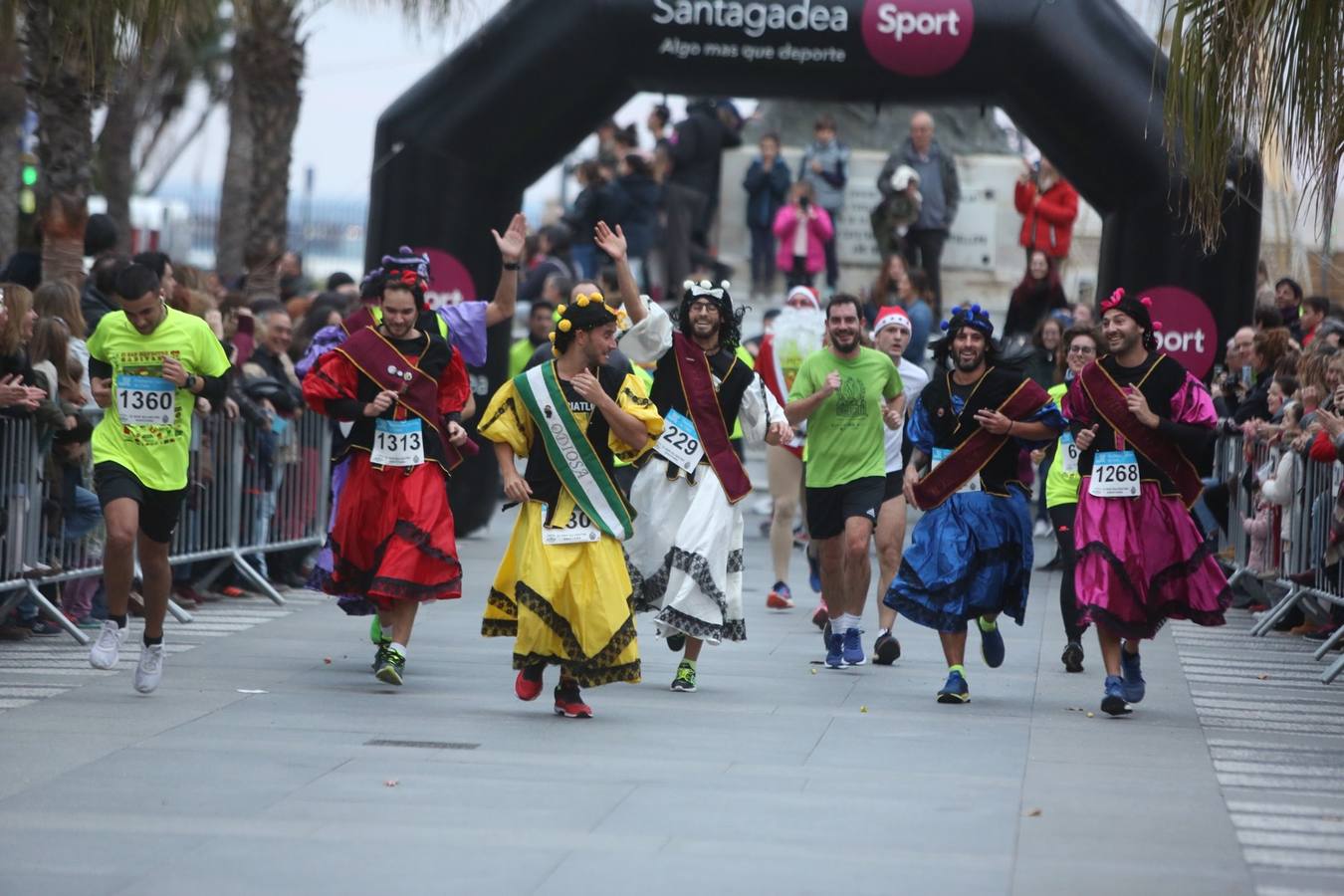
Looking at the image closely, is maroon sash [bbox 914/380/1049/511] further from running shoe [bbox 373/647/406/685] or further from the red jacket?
the red jacket

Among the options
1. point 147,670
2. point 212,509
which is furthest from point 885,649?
point 212,509

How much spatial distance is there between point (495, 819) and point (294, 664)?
3.96 meters

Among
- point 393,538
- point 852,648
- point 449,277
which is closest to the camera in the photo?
point 393,538

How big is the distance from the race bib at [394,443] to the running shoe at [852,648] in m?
2.54

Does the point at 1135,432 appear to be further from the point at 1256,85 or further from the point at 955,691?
the point at 1256,85

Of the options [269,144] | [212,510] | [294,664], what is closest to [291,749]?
[294,664]

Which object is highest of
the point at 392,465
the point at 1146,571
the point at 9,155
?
the point at 9,155

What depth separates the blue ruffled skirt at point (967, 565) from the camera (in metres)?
9.74

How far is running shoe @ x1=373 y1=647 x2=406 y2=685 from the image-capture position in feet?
31.7

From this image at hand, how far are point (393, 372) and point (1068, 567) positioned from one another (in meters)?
3.81

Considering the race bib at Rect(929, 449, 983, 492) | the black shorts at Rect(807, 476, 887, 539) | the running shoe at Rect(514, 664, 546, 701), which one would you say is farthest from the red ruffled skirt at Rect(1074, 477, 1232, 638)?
the running shoe at Rect(514, 664, 546, 701)

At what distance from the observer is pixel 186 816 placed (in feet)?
21.7

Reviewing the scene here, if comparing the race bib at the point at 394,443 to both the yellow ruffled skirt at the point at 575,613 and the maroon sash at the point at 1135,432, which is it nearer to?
the yellow ruffled skirt at the point at 575,613

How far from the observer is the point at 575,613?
8.71 meters
